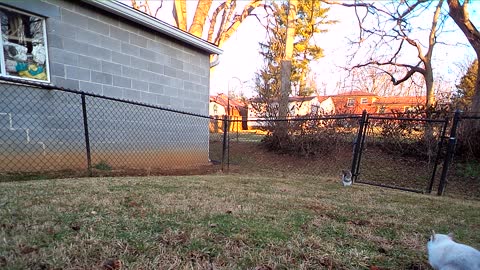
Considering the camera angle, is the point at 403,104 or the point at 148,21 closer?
the point at 148,21

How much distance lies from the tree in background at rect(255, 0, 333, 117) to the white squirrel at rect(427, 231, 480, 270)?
784 cm

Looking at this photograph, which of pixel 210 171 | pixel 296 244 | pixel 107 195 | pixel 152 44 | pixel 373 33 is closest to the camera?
pixel 296 244

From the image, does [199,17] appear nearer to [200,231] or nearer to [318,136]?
[318,136]

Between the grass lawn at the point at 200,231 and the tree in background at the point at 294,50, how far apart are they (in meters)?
6.87

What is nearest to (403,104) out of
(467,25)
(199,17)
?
(467,25)

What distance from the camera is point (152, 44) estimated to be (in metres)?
5.69

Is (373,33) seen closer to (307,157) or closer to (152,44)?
(307,157)

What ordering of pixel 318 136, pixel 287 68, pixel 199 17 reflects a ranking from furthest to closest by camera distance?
pixel 199 17 → pixel 287 68 → pixel 318 136

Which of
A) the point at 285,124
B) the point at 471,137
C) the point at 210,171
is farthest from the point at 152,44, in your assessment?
the point at 471,137

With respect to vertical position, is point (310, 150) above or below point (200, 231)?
below

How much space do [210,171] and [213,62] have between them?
3.90m

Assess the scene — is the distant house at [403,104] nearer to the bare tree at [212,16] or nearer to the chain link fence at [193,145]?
the chain link fence at [193,145]

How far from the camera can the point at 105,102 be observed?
15.8 feet

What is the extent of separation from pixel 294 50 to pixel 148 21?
1406 centimetres
